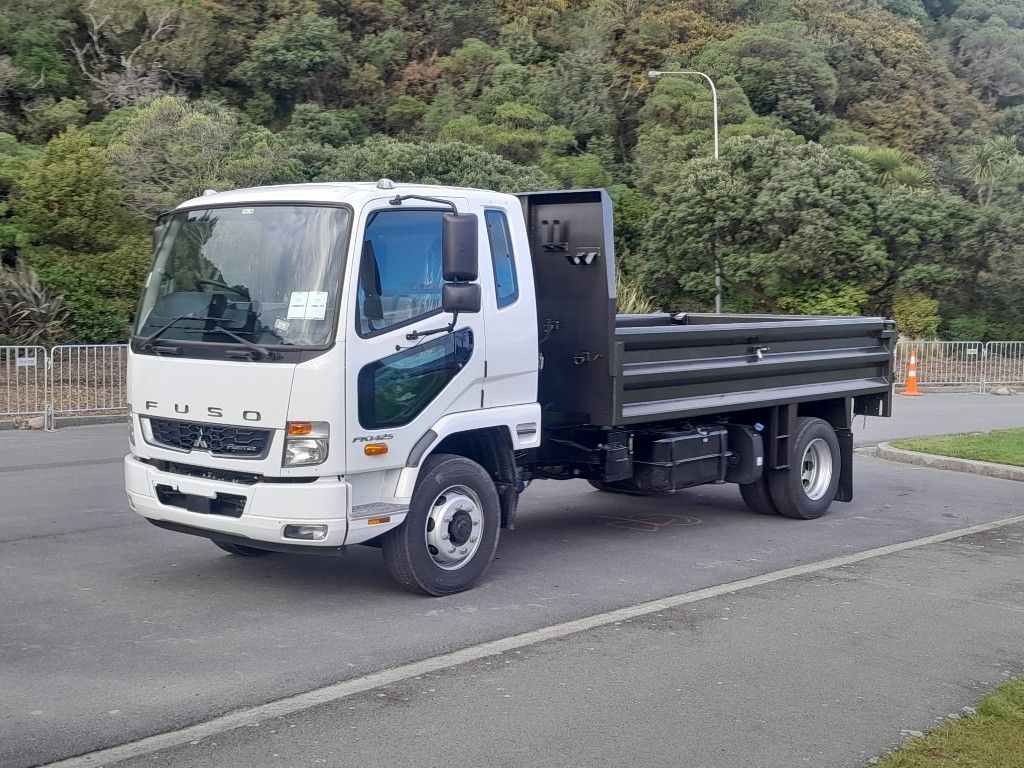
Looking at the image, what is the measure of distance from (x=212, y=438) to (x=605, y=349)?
2.86 meters

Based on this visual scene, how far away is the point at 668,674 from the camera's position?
20.4 feet

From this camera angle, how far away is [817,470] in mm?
11211

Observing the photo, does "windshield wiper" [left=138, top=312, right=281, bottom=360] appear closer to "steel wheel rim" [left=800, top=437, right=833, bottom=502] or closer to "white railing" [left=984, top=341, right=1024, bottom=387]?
"steel wheel rim" [left=800, top=437, right=833, bottom=502]

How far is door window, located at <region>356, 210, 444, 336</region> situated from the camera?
7.05 m

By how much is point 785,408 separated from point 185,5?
1405 inches

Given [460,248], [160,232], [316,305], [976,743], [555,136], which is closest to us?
[976,743]

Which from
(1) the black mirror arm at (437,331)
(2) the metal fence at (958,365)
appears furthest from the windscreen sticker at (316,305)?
(2) the metal fence at (958,365)

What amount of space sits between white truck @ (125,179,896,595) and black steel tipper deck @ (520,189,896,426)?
0.02 metres

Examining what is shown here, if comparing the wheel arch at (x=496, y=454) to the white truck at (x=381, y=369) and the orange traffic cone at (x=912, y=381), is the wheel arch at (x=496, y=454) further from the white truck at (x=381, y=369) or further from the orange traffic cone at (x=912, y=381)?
the orange traffic cone at (x=912, y=381)

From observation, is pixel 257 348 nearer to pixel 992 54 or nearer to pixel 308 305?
pixel 308 305

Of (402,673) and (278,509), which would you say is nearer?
(402,673)

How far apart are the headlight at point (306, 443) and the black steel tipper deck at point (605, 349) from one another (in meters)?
2.35

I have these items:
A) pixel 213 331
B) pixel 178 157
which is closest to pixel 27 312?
pixel 178 157

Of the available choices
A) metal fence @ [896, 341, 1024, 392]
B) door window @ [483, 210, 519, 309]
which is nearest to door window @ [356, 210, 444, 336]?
door window @ [483, 210, 519, 309]
